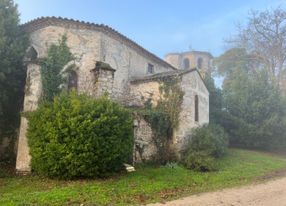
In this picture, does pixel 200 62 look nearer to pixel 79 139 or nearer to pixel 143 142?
pixel 143 142

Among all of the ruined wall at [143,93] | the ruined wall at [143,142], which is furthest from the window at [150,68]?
the ruined wall at [143,142]

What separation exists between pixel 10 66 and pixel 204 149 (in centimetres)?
1106

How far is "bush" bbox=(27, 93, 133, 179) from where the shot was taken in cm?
1124

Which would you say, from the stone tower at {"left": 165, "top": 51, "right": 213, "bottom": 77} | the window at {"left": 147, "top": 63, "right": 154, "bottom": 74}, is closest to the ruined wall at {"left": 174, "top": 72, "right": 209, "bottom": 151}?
the window at {"left": 147, "top": 63, "right": 154, "bottom": 74}

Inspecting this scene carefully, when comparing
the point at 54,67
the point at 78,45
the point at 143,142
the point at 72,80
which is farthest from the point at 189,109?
the point at 54,67

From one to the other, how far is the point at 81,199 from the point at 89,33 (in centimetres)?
1077

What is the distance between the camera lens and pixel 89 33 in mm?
17438

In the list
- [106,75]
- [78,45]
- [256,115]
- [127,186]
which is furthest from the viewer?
[256,115]

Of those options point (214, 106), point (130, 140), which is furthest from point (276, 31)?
point (130, 140)

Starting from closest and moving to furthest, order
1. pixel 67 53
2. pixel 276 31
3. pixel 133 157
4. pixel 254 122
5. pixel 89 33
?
pixel 133 157 → pixel 67 53 → pixel 89 33 → pixel 254 122 → pixel 276 31

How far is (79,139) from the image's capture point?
11.2m

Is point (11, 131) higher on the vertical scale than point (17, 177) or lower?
higher

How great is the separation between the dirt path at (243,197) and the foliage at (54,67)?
27.3ft

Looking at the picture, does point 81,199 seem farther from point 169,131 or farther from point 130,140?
point 169,131
